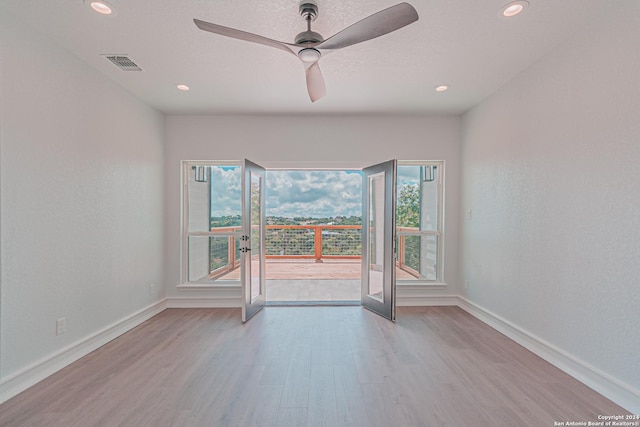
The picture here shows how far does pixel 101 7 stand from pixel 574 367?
4.29 m

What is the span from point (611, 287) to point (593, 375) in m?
0.67

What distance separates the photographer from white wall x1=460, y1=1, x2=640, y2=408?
6.24ft

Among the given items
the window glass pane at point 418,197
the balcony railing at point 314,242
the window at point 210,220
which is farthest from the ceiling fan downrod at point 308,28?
the balcony railing at point 314,242

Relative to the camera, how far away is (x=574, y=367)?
7.45 feet

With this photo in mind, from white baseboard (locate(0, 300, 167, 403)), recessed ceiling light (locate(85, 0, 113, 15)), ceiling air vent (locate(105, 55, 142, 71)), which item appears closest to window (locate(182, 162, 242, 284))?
white baseboard (locate(0, 300, 167, 403))

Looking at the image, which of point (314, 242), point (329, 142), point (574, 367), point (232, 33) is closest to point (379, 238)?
point (329, 142)

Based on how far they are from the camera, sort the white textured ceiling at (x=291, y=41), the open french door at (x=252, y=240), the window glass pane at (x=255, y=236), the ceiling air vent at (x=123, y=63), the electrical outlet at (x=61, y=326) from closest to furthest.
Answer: the white textured ceiling at (x=291, y=41) → the electrical outlet at (x=61, y=326) → the ceiling air vent at (x=123, y=63) → the open french door at (x=252, y=240) → the window glass pane at (x=255, y=236)

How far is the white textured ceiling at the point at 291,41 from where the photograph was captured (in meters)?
1.98

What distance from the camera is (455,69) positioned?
9.26ft

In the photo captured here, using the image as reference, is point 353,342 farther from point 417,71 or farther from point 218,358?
point 417,71

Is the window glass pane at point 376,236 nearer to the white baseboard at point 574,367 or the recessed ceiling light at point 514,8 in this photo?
the white baseboard at point 574,367

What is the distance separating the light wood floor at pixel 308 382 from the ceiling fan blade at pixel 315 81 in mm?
2283

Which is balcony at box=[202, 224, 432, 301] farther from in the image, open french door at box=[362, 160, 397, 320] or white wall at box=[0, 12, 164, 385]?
white wall at box=[0, 12, 164, 385]

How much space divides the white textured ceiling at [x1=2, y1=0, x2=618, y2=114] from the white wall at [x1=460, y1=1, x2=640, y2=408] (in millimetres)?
267
